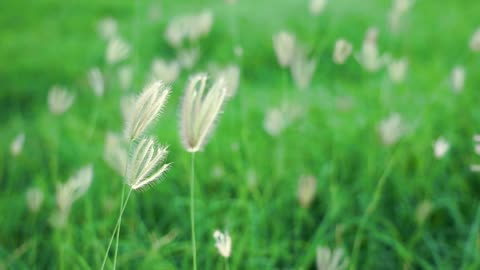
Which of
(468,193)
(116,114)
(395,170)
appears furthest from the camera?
(116,114)

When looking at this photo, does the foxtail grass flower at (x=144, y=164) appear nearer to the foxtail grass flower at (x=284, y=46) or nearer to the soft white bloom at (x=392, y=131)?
the foxtail grass flower at (x=284, y=46)

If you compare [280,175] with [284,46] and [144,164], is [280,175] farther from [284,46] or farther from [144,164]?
[144,164]

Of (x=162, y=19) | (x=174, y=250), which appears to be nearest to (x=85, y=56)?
(x=162, y=19)

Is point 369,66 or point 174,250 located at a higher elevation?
point 369,66

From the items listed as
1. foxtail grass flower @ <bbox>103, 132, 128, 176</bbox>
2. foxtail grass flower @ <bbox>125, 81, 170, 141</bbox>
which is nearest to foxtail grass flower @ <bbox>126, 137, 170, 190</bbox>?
foxtail grass flower @ <bbox>125, 81, 170, 141</bbox>

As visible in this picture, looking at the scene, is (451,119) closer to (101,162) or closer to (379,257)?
(379,257)

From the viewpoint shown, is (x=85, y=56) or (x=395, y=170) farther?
(x=85, y=56)
